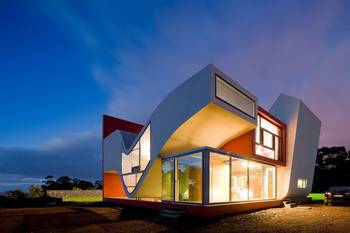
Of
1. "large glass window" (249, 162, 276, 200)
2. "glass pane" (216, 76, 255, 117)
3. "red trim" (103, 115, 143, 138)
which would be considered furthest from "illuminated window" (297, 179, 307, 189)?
"red trim" (103, 115, 143, 138)

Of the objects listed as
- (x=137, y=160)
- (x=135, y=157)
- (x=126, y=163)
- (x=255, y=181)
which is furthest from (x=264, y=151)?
(x=126, y=163)

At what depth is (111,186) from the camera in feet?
70.4

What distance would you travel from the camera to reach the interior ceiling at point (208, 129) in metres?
11.6

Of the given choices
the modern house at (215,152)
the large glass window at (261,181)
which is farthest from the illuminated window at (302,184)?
the large glass window at (261,181)

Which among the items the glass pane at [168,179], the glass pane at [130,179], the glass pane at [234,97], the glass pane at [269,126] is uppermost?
the glass pane at [234,97]

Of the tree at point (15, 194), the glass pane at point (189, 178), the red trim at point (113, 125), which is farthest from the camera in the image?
the red trim at point (113, 125)

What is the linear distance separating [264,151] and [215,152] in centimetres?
509

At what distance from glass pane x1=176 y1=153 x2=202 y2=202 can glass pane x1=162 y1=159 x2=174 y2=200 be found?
0.42m

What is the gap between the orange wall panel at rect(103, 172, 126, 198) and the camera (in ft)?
69.4

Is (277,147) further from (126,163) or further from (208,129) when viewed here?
(126,163)

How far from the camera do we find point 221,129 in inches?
522

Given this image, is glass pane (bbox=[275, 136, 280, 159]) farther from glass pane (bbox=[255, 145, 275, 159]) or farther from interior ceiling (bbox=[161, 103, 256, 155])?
interior ceiling (bbox=[161, 103, 256, 155])

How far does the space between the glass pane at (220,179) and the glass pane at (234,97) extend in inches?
91.4

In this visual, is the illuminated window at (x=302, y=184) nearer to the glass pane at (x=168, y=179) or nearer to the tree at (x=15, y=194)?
the glass pane at (x=168, y=179)
